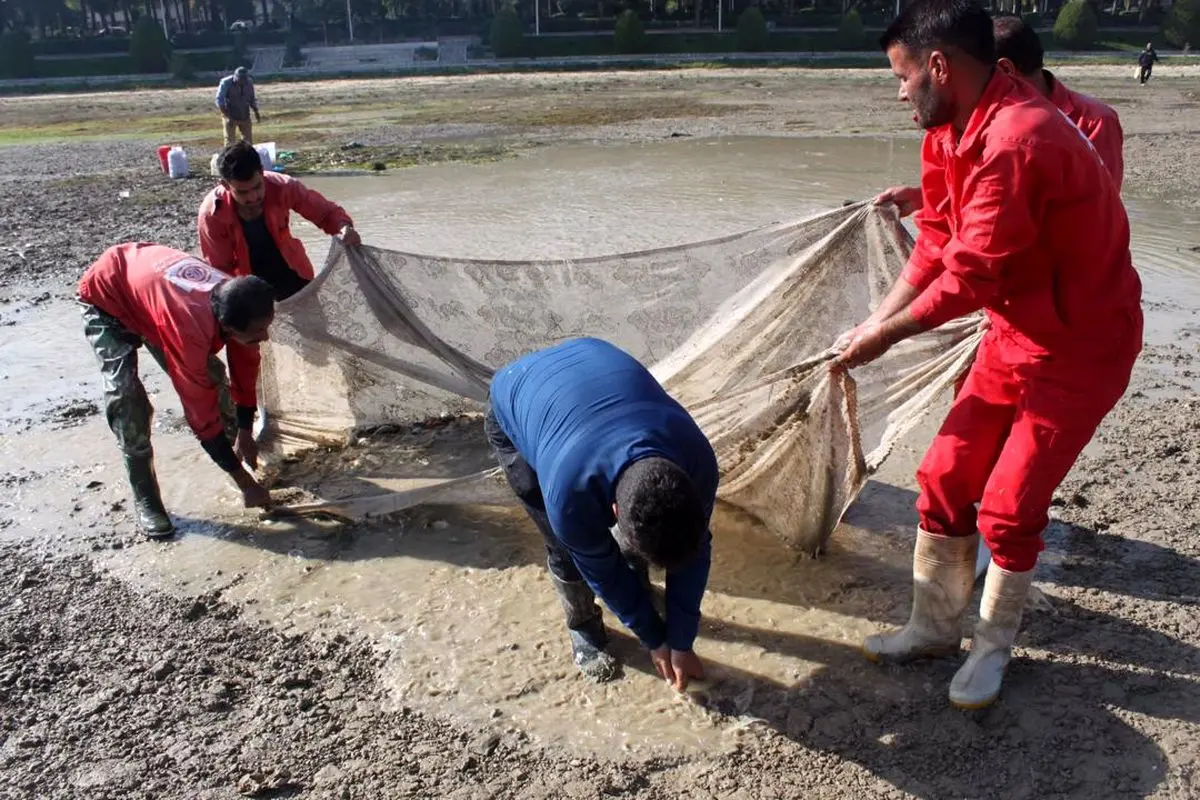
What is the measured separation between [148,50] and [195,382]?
4757cm

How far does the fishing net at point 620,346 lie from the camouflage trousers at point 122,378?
0.61 m

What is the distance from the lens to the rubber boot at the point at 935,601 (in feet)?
10.5

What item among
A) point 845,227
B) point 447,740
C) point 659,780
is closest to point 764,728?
point 659,780

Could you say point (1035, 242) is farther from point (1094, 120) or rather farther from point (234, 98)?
point (234, 98)

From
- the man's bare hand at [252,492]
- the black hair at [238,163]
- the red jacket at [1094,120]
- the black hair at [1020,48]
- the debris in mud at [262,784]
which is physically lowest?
the debris in mud at [262,784]

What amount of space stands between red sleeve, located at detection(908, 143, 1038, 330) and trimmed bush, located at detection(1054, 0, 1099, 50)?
44145 millimetres

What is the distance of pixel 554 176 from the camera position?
1469cm

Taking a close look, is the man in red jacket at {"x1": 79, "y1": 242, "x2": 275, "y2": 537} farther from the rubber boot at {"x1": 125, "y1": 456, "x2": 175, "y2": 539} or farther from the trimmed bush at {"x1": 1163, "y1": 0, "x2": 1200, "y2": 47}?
the trimmed bush at {"x1": 1163, "y1": 0, "x2": 1200, "y2": 47}

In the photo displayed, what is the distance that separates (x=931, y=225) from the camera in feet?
10.9

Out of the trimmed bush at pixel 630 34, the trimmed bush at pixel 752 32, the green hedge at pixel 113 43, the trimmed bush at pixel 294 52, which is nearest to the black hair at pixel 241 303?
the trimmed bush at pixel 752 32

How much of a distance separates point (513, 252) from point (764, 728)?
23.7ft

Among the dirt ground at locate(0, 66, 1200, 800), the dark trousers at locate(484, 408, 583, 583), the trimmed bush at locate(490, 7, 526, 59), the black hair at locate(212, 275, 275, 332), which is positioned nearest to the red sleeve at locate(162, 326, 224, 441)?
the black hair at locate(212, 275, 275, 332)

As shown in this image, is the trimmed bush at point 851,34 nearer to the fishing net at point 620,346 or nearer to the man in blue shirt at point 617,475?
the fishing net at point 620,346

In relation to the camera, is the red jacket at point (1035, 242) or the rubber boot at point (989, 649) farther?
the rubber boot at point (989, 649)
